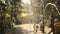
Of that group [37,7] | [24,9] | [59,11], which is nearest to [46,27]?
[59,11]

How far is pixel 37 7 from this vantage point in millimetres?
12242

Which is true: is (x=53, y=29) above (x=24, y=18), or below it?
above

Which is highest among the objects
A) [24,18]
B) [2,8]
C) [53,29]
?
[2,8]

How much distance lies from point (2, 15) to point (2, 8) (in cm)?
36

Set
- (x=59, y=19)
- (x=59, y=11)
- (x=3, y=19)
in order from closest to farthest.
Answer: (x=59, y=19), (x=59, y=11), (x=3, y=19)

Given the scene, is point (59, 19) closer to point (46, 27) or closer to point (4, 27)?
point (46, 27)

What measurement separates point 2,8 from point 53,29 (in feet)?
9.73

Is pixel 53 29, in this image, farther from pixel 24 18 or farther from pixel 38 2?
pixel 24 18

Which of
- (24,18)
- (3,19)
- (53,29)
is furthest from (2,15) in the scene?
(24,18)

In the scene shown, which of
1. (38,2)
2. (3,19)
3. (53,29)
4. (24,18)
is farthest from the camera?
(24,18)

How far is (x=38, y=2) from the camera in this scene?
40.1 feet

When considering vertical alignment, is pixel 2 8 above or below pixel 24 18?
above

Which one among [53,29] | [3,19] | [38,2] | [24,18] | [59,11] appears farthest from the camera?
[24,18]

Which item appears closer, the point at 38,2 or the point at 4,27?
the point at 4,27
